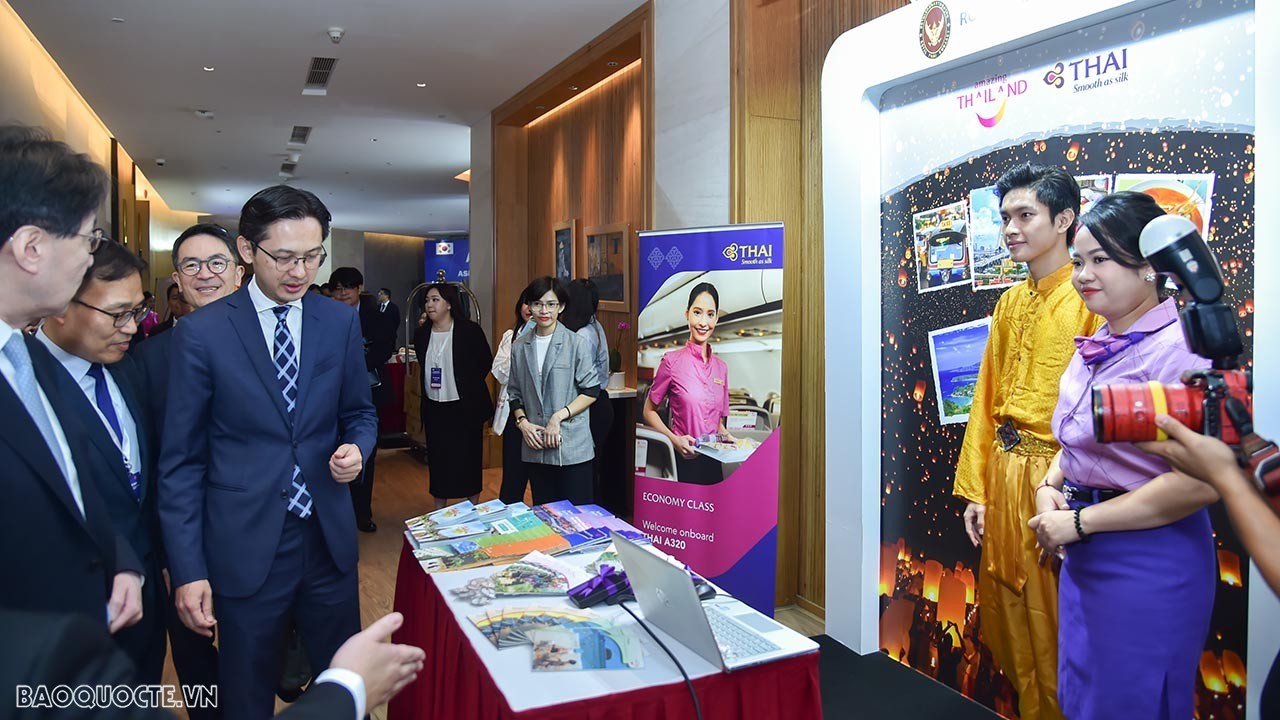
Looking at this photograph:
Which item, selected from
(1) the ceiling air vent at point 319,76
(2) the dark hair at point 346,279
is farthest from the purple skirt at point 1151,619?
(1) the ceiling air vent at point 319,76

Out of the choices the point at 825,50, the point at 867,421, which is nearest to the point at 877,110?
the point at 825,50

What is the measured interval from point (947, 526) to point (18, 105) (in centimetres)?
592

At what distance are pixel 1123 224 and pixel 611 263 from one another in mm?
4331

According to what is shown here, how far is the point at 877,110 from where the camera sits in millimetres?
3219

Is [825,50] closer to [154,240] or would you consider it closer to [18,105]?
[18,105]

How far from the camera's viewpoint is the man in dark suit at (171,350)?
2.27 meters

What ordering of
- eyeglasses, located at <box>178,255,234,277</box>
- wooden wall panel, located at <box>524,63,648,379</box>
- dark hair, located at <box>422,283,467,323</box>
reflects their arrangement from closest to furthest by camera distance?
1. eyeglasses, located at <box>178,255,234,277</box>
2. dark hair, located at <box>422,283,467,323</box>
3. wooden wall panel, located at <box>524,63,648,379</box>

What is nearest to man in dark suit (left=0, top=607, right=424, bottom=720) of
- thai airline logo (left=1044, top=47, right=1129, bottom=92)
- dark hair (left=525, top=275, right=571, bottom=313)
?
thai airline logo (left=1044, top=47, right=1129, bottom=92)

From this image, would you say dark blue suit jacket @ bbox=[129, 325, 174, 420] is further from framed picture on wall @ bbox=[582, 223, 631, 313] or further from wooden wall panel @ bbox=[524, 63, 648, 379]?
framed picture on wall @ bbox=[582, 223, 631, 313]

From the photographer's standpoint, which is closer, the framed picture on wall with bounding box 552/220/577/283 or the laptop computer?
the laptop computer

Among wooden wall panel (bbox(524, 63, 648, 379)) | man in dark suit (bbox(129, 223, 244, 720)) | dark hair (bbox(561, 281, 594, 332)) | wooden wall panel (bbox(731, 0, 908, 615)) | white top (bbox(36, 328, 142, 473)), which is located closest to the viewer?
white top (bbox(36, 328, 142, 473))

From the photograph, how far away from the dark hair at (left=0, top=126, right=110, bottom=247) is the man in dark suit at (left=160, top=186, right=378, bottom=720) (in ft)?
2.46

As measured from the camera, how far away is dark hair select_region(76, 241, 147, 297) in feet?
6.95

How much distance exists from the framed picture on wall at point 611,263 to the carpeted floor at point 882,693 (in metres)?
3.11
